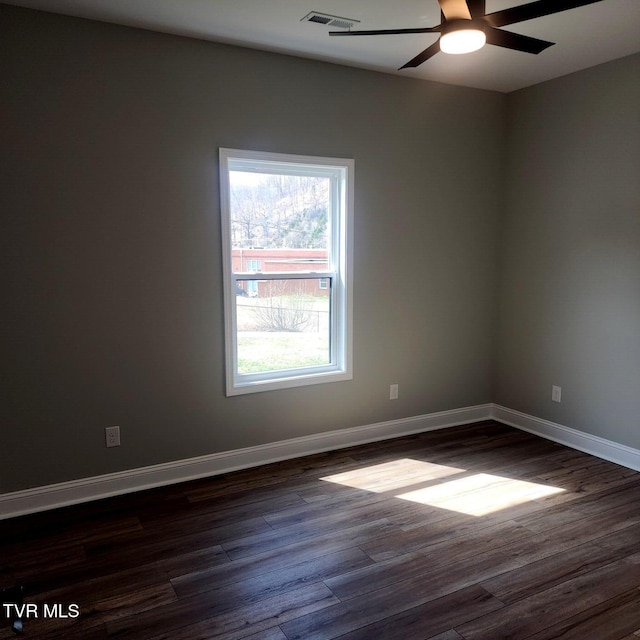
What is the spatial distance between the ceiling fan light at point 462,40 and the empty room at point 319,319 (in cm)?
2

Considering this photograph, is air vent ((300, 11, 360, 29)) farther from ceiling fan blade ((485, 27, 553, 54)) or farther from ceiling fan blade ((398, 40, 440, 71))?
ceiling fan blade ((485, 27, 553, 54))

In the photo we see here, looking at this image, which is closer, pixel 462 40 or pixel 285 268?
pixel 462 40

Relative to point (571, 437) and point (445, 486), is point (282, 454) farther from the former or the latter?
point (571, 437)

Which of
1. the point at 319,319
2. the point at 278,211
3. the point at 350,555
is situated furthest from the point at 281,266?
the point at 350,555

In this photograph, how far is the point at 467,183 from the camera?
4.25 meters

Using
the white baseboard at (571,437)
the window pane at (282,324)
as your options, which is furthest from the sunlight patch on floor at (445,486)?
the window pane at (282,324)

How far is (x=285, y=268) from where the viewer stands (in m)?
3.66

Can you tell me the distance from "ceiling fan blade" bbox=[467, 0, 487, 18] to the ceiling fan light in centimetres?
5

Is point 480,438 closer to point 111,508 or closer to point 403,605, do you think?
point 403,605

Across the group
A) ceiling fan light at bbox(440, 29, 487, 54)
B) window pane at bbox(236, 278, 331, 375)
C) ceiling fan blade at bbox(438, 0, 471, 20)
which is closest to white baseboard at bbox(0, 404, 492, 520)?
window pane at bbox(236, 278, 331, 375)

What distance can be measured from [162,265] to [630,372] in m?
3.13

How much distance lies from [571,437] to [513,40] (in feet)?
9.48

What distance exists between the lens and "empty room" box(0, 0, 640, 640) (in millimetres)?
2354

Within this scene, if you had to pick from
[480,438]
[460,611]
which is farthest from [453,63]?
[460,611]
